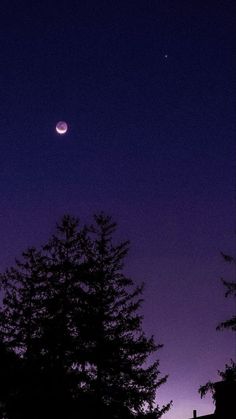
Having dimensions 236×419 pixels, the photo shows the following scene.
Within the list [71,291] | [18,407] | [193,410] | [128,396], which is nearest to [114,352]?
[128,396]

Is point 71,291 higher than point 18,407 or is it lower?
higher

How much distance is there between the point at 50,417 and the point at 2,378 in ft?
9.48

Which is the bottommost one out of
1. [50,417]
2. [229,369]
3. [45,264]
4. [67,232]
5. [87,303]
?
[50,417]

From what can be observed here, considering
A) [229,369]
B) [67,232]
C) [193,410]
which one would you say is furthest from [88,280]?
[193,410]

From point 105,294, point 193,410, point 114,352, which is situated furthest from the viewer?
point 193,410

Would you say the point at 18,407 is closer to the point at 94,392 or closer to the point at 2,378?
the point at 2,378

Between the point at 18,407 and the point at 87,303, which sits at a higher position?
the point at 87,303

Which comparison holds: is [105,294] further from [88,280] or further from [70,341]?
[70,341]

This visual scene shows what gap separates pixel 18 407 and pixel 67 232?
8.49m

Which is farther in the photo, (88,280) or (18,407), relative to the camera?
(88,280)

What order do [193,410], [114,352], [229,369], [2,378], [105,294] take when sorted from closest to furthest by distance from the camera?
1. [229,369]
2. [2,378]
3. [114,352]
4. [105,294]
5. [193,410]

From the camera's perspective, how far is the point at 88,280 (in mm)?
23375

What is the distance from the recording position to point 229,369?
1972 cm

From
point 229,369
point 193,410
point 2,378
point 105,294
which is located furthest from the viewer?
point 193,410
